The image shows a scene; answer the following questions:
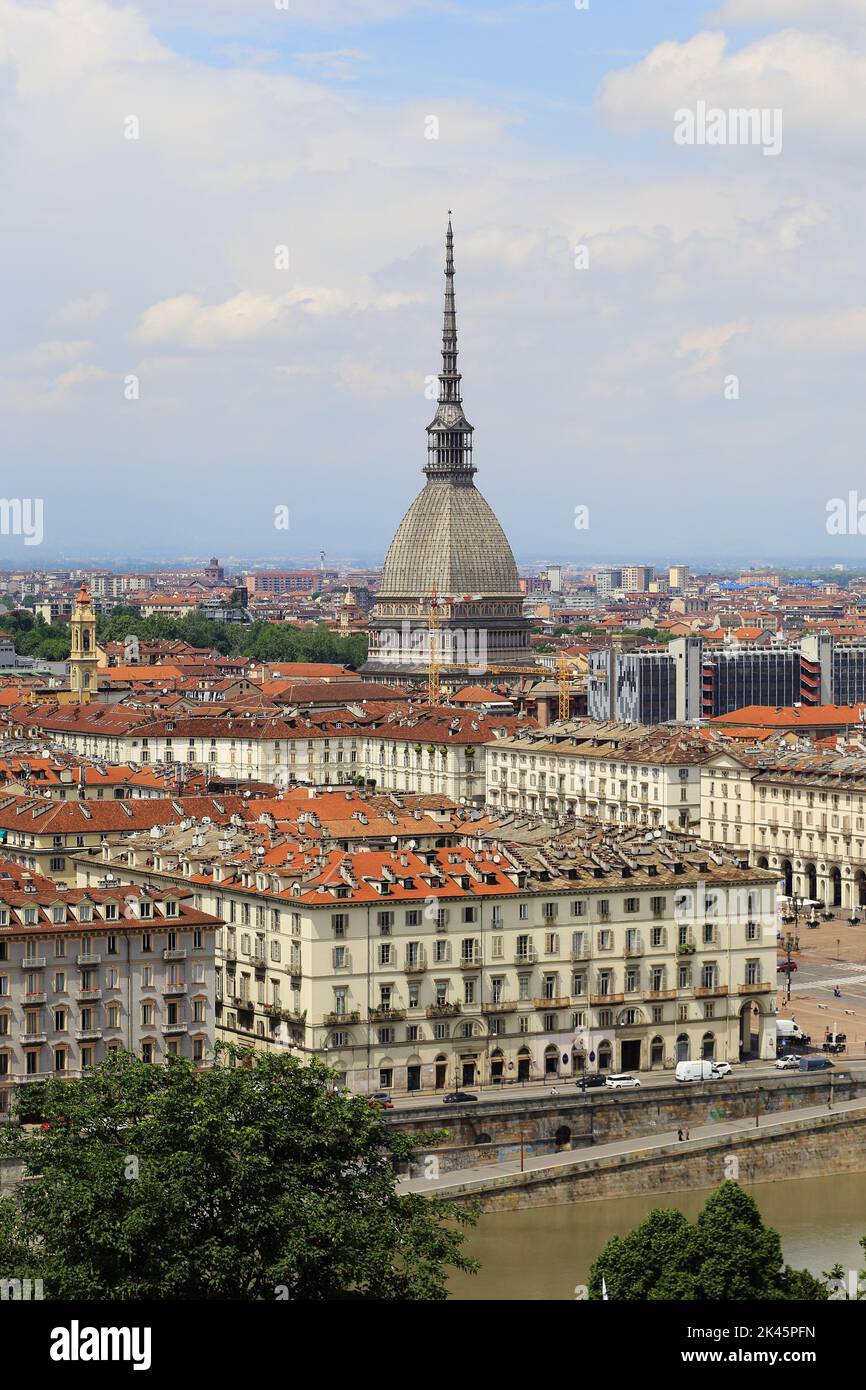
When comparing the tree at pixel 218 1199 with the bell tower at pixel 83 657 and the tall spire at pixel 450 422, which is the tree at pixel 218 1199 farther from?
the tall spire at pixel 450 422

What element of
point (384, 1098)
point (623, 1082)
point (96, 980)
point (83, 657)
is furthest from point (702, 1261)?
point (83, 657)

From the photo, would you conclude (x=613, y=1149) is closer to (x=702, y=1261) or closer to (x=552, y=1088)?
(x=552, y=1088)

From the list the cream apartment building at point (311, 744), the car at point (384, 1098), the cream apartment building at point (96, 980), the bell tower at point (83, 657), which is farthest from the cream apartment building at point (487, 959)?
the bell tower at point (83, 657)

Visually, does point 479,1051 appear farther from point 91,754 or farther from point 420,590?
point 420,590

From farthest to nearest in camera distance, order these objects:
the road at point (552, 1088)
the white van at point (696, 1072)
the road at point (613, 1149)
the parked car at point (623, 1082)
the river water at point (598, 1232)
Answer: the white van at point (696, 1072)
the parked car at point (623, 1082)
the road at point (552, 1088)
the road at point (613, 1149)
the river water at point (598, 1232)

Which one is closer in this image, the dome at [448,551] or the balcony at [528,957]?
the balcony at [528,957]

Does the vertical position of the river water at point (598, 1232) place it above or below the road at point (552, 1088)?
below
